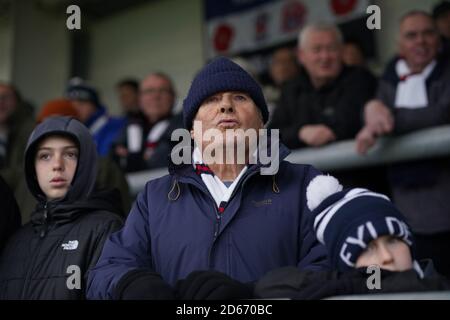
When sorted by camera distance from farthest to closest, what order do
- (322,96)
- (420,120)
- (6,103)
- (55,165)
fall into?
(6,103) < (322,96) < (420,120) < (55,165)

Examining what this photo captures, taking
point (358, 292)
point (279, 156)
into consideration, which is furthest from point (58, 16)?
point (358, 292)

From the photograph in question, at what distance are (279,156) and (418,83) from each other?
64.4 inches

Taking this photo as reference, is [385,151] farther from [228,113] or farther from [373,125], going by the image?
[228,113]

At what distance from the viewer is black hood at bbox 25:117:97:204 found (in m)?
2.84

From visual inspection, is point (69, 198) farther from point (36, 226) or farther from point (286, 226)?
point (286, 226)

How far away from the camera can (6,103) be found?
500 centimetres

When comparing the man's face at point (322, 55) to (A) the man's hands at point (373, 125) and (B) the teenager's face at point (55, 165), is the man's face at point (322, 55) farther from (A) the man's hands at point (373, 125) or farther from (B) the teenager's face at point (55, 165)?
(B) the teenager's face at point (55, 165)

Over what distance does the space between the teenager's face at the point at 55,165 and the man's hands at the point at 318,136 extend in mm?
1400

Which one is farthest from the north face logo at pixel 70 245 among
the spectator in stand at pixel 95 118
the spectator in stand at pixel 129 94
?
the spectator in stand at pixel 129 94

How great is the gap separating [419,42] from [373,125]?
63 centimetres

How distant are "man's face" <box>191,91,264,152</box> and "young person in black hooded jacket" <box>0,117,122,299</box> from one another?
0.58 m

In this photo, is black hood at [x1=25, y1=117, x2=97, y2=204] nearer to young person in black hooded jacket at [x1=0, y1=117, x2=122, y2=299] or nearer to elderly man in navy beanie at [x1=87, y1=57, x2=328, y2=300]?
young person in black hooded jacket at [x1=0, y1=117, x2=122, y2=299]

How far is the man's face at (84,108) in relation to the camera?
5.32m

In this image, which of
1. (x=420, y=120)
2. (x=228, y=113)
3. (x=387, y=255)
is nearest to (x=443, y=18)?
(x=420, y=120)
